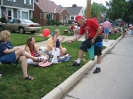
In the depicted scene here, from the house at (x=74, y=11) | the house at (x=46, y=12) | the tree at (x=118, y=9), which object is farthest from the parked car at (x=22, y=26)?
the house at (x=74, y=11)

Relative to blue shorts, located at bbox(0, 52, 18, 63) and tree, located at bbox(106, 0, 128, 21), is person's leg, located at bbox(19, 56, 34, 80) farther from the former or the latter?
tree, located at bbox(106, 0, 128, 21)

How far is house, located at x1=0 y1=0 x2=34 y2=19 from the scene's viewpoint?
29.1 m

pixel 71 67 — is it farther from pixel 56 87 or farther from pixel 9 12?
pixel 9 12

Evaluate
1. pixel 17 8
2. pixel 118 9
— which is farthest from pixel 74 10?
pixel 118 9

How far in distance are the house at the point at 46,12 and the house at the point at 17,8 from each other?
487 cm

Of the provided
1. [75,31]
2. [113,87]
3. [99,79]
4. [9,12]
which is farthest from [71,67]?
[9,12]

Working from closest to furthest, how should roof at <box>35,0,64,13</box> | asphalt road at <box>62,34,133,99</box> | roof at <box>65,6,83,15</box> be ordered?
asphalt road at <box>62,34,133,99</box> → roof at <box>35,0,64,13</box> → roof at <box>65,6,83,15</box>

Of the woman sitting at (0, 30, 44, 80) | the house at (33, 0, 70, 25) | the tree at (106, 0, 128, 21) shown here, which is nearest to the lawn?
the woman sitting at (0, 30, 44, 80)

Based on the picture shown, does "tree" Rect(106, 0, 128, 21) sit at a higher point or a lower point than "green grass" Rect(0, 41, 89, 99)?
higher

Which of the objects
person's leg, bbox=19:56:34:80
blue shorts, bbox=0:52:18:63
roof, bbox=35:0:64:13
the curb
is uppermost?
→ roof, bbox=35:0:64:13

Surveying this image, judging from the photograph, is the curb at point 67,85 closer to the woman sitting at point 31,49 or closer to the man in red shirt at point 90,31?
the man in red shirt at point 90,31

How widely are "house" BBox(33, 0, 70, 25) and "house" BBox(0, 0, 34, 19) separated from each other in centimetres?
487

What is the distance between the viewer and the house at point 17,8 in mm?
29078

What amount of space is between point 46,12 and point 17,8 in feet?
35.2
